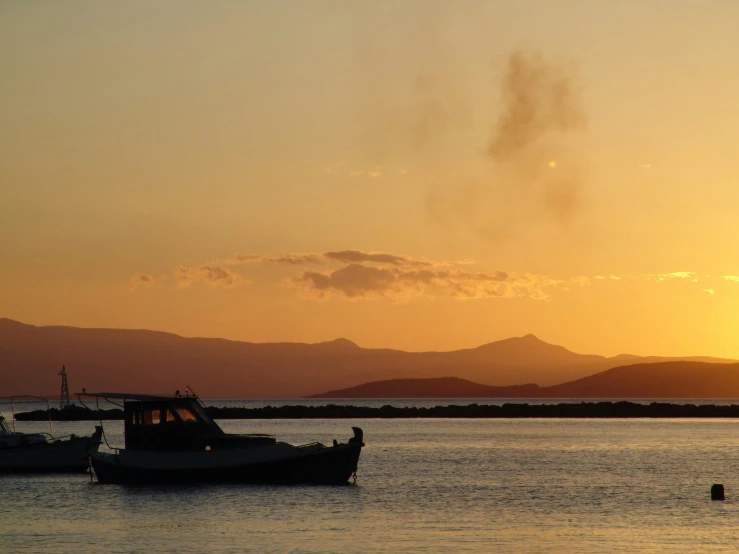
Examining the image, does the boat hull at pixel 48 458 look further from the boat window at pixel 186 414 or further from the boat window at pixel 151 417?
the boat window at pixel 186 414

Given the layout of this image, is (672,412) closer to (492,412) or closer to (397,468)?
(492,412)

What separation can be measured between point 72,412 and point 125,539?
513ft

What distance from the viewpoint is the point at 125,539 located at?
37281 millimetres

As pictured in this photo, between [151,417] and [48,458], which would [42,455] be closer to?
[48,458]

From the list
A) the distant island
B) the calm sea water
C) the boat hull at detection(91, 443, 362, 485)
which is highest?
the distant island

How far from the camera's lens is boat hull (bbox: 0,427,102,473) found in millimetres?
61375

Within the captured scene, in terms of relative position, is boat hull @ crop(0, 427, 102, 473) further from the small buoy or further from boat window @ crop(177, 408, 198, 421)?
the small buoy

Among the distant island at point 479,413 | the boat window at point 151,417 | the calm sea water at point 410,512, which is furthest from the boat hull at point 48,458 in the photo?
the distant island at point 479,413

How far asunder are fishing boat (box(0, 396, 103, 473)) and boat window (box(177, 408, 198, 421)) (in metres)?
13.1

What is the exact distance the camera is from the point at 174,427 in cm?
4950

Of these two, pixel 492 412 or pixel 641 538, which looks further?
pixel 492 412

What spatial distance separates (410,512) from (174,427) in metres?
12.3

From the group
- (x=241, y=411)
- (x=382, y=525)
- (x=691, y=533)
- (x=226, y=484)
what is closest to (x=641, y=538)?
(x=691, y=533)

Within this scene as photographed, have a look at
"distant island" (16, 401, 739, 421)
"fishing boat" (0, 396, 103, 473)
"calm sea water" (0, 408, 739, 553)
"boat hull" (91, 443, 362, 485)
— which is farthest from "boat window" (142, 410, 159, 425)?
"distant island" (16, 401, 739, 421)
